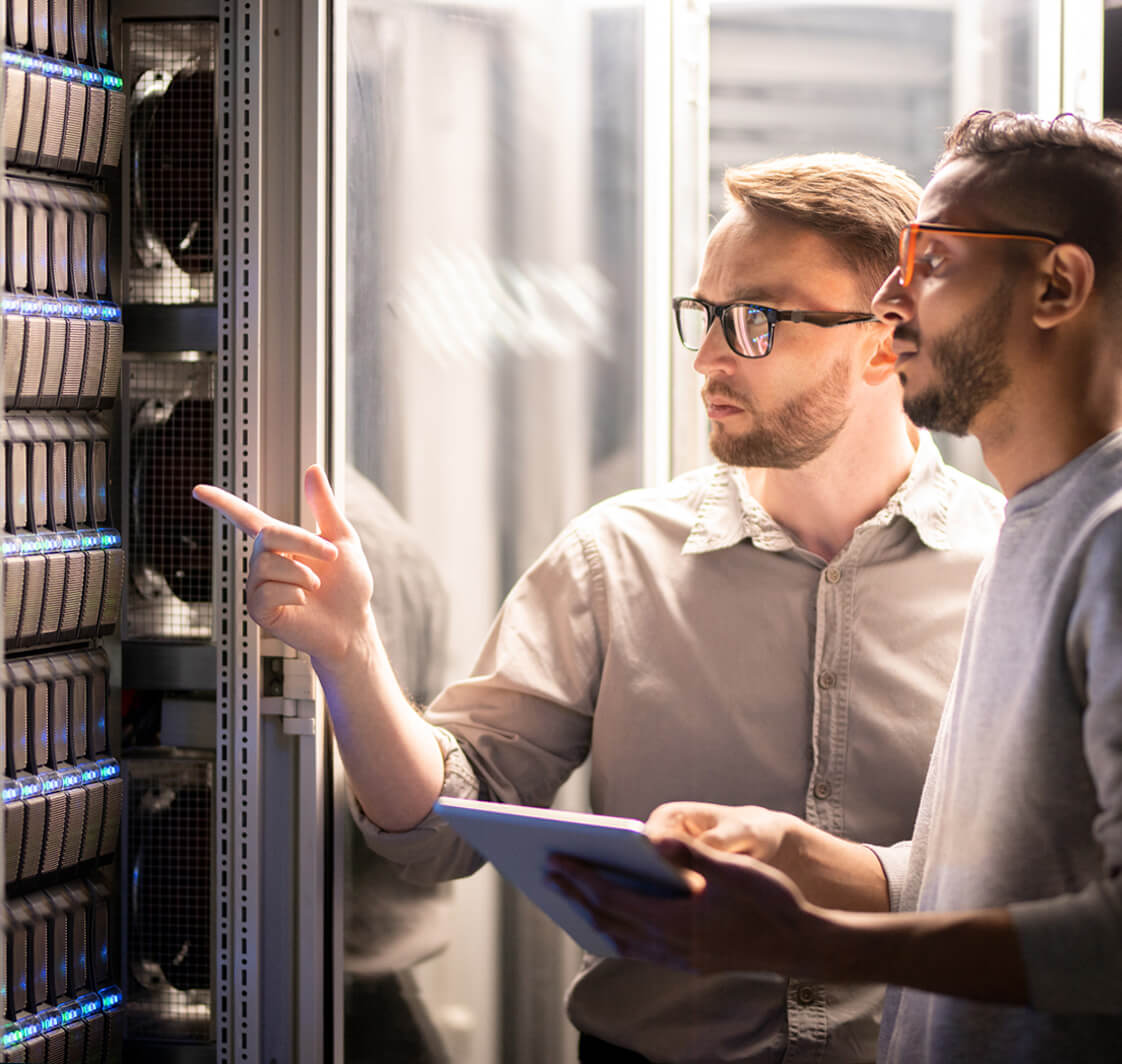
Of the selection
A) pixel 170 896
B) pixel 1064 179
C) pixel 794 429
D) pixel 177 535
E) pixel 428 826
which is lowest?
pixel 170 896

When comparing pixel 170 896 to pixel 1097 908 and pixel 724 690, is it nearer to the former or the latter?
pixel 724 690

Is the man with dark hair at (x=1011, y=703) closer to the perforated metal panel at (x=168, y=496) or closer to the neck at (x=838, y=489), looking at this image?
the neck at (x=838, y=489)

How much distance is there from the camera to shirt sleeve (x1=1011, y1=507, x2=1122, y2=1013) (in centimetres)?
98

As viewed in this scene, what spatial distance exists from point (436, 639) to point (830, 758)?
0.79 m

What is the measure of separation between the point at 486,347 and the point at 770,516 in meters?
0.69

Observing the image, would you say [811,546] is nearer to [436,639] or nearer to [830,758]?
[830,758]

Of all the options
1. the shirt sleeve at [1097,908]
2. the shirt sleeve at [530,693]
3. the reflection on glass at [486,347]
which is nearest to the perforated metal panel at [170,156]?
the reflection on glass at [486,347]

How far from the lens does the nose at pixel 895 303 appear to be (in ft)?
4.27

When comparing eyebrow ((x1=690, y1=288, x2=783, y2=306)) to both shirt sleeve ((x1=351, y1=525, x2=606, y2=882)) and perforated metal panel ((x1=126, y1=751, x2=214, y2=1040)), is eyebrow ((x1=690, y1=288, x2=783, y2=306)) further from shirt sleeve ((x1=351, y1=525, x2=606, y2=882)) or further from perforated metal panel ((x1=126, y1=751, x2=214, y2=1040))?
perforated metal panel ((x1=126, y1=751, x2=214, y2=1040))

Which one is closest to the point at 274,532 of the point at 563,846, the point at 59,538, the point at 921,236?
the point at 59,538

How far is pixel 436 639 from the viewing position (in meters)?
2.18

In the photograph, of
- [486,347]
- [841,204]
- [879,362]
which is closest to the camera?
[879,362]

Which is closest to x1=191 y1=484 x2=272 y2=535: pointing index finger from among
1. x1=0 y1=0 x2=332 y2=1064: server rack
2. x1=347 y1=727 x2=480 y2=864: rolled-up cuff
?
x1=0 y1=0 x2=332 y2=1064: server rack

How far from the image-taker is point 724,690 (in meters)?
1.71
